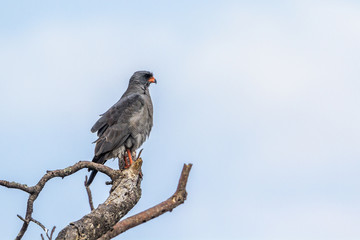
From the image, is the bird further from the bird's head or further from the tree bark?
the tree bark

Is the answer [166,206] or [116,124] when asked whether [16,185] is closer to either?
[166,206]

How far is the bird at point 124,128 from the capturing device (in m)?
9.27

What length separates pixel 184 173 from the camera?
6.09 metres

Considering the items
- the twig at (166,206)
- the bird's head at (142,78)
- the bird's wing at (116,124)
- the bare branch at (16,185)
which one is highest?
the bird's head at (142,78)

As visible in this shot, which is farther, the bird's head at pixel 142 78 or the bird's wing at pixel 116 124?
the bird's head at pixel 142 78

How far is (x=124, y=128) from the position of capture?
9672mm

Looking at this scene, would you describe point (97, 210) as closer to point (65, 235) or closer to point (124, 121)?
point (65, 235)

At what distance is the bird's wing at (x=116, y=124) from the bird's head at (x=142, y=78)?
815 millimetres

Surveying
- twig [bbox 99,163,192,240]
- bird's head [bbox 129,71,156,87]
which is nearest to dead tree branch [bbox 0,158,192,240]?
twig [bbox 99,163,192,240]

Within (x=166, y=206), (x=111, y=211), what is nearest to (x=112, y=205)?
(x=111, y=211)

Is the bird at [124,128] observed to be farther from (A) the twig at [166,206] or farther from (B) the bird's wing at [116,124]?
(A) the twig at [166,206]

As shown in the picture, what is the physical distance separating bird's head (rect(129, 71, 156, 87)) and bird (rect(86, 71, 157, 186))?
0.43 meters

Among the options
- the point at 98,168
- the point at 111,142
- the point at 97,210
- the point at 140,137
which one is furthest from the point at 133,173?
the point at 140,137

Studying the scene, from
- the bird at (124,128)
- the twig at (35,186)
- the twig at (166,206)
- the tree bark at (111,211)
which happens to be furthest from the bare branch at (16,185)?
the bird at (124,128)
